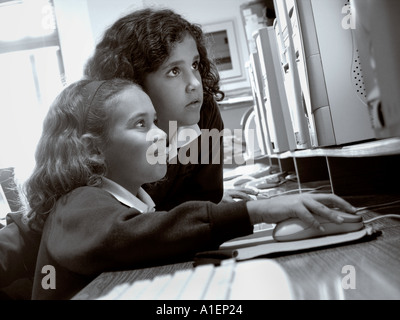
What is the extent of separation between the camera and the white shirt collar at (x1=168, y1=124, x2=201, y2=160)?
980mm

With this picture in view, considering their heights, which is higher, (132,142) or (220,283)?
(132,142)

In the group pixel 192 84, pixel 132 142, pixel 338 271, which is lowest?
pixel 338 271

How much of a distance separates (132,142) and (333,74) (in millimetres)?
291

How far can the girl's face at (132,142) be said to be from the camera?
0.62 metres

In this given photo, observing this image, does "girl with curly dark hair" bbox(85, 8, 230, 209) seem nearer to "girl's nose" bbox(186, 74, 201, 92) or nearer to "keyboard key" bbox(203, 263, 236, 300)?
"girl's nose" bbox(186, 74, 201, 92)

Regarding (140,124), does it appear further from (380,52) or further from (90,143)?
(380,52)

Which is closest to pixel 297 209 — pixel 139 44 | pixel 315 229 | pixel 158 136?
pixel 315 229

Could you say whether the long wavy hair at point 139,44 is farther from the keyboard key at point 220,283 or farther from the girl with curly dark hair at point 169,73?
the keyboard key at point 220,283

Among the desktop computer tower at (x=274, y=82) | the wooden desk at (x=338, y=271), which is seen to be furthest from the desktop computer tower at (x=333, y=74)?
the desktop computer tower at (x=274, y=82)

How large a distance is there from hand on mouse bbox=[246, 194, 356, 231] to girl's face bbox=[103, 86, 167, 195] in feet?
0.68

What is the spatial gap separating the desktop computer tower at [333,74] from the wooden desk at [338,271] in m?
0.16

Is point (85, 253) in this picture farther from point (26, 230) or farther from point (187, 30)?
point (187, 30)

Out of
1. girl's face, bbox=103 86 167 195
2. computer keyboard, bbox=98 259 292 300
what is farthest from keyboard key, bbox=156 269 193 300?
girl's face, bbox=103 86 167 195

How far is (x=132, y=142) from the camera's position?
0.61 meters
